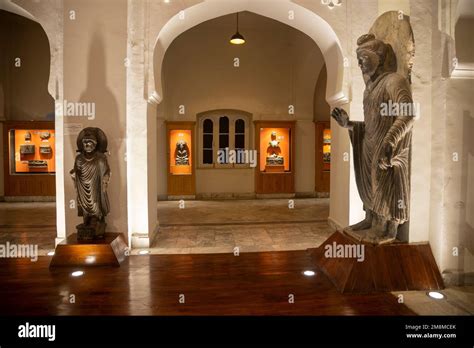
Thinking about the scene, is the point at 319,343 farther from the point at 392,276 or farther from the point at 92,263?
the point at 92,263

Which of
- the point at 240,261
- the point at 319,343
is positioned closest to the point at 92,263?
the point at 240,261

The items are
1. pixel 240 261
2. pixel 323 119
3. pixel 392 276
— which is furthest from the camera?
pixel 323 119

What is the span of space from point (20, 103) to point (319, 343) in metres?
13.6

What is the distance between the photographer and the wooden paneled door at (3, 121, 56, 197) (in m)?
12.9

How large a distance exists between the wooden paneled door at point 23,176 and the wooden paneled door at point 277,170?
24.7ft

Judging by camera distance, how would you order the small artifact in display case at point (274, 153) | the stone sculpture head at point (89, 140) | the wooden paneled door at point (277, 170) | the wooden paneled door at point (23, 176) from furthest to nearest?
the small artifact in display case at point (274, 153) < the wooden paneled door at point (277, 170) < the wooden paneled door at point (23, 176) < the stone sculpture head at point (89, 140)

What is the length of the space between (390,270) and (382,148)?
1510mm

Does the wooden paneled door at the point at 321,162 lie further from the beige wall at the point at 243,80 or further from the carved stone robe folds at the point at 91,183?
the carved stone robe folds at the point at 91,183

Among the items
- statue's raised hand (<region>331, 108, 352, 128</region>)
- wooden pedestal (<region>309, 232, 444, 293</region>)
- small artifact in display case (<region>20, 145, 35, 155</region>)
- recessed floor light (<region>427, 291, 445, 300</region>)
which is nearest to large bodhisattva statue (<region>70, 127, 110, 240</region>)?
statue's raised hand (<region>331, 108, 352, 128</region>)

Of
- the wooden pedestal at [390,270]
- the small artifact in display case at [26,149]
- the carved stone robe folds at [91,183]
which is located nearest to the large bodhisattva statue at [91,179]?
the carved stone robe folds at [91,183]

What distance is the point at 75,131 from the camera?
6.05m

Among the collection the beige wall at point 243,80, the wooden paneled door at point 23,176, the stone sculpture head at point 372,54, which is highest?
the beige wall at point 243,80

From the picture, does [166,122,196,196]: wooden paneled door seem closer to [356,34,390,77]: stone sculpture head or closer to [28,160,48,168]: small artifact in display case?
[28,160,48,168]: small artifact in display case

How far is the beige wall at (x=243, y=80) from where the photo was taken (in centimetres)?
1317
